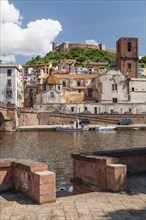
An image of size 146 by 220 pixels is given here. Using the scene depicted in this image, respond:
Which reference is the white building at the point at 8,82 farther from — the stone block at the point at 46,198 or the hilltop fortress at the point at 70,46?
the hilltop fortress at the point at 70,46

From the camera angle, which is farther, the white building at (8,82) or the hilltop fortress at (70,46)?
the hilltop fortress at (70,46)

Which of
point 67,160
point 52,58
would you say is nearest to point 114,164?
point 67,160

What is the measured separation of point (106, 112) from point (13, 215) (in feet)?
231

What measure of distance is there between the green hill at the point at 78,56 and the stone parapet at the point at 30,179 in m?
130

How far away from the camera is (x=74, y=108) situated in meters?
77.3

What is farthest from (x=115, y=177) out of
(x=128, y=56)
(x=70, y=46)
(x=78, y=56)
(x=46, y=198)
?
(x=70, y=46)

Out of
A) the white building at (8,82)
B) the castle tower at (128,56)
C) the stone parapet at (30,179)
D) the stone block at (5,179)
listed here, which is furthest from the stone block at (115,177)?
the castle tower at (128,56)

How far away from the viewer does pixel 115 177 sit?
908 centimetres

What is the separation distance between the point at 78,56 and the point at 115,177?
5605 inches

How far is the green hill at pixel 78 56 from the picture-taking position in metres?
145

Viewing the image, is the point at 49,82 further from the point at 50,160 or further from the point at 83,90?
the point at 50,160

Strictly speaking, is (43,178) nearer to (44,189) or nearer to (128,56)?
(44,189)

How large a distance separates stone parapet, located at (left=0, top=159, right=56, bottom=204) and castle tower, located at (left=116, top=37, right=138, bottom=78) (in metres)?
81.5

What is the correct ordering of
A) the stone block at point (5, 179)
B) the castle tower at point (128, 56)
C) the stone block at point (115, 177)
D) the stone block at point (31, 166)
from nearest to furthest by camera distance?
the stone block at point (31, 166)
the stone block at point (115, 177)
the stone block at point (5, 179)
the castle tower at point (128, 56)
